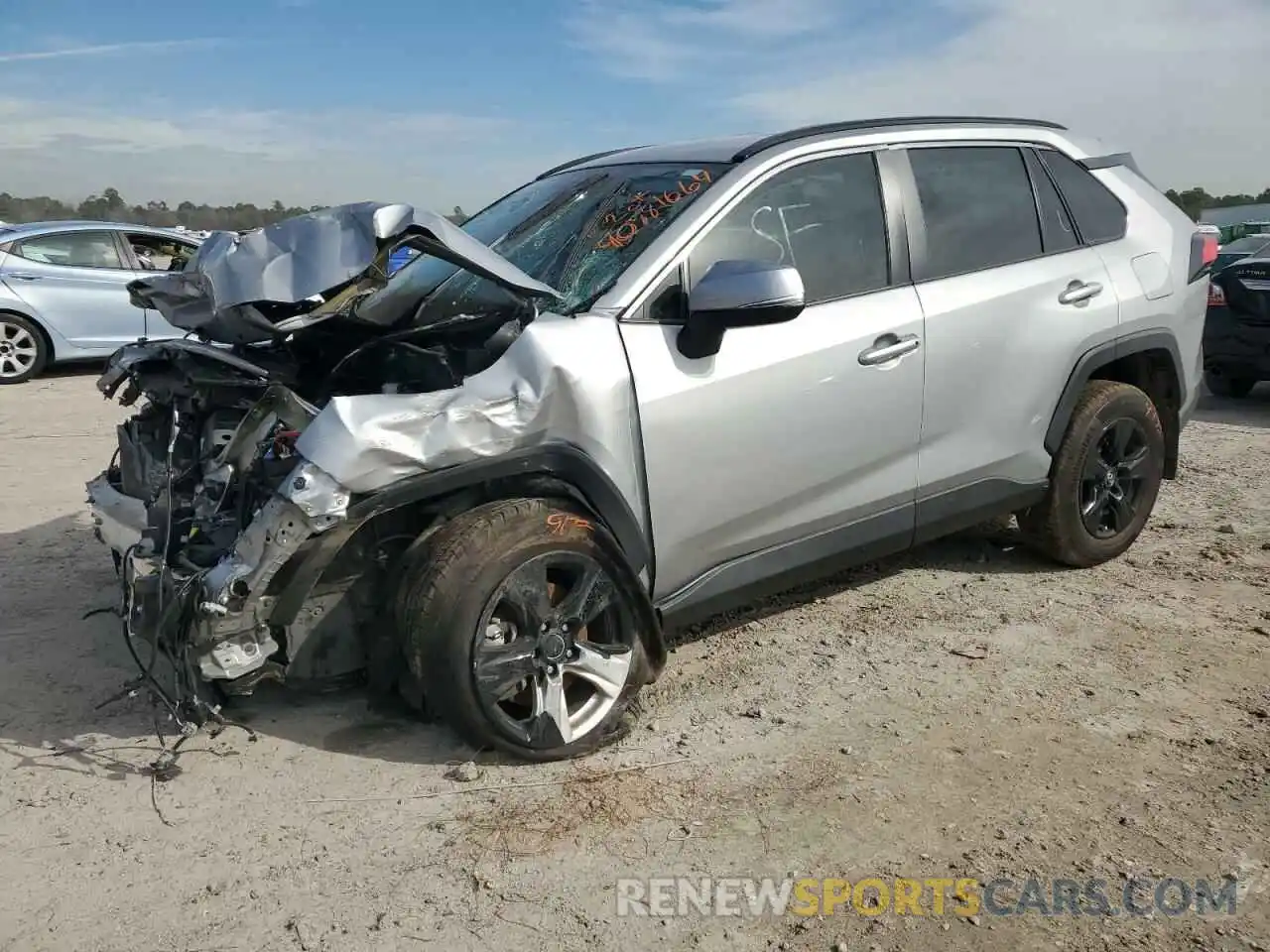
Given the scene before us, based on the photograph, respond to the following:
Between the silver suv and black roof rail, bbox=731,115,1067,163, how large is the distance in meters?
0.02

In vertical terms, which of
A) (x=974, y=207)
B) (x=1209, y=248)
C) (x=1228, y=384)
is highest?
(x=974, y=207)

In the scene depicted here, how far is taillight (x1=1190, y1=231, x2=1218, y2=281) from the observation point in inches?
199

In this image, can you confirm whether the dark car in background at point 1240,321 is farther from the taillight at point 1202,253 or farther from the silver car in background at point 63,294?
the silver car in background at point 63,294

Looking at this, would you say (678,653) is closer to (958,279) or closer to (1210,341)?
(958,279)

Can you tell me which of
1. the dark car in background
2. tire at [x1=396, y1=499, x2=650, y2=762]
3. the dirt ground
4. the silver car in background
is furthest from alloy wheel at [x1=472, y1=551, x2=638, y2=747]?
the silver car in background

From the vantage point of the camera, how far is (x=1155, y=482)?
500 centimetres

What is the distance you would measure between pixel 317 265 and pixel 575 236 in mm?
1032

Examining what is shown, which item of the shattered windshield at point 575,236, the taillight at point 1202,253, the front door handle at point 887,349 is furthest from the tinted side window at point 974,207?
the taillight at point 1202,253

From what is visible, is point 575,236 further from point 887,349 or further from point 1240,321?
point 1240,321

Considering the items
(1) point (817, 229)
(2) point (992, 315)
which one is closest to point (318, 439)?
(1) point (817, 229)

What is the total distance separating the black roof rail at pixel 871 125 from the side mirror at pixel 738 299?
67 centimetres

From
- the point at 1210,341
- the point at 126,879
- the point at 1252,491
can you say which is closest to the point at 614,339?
the point at 126,879

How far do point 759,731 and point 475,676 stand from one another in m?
1.00

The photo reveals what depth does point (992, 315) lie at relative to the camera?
4.19 meters
